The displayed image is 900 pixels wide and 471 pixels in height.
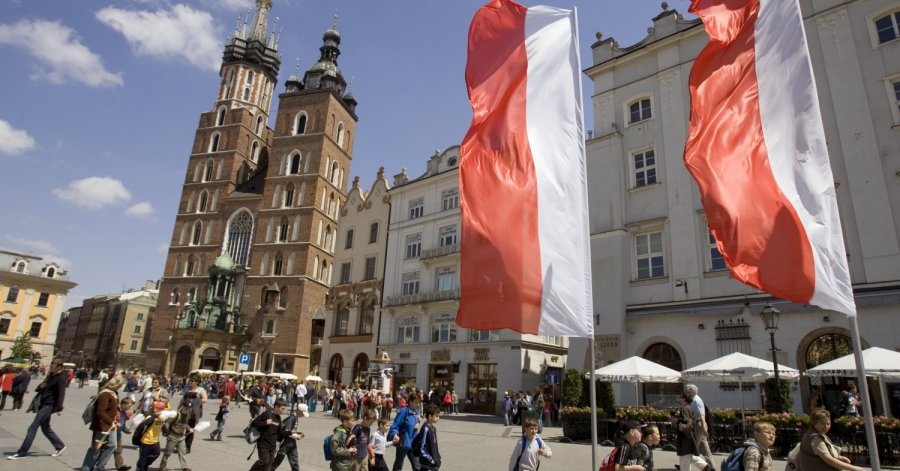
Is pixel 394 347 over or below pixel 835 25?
below

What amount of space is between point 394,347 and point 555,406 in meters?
13.8

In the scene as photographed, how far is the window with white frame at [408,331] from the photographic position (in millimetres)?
37344

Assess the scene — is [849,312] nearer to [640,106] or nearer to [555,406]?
[640,106]

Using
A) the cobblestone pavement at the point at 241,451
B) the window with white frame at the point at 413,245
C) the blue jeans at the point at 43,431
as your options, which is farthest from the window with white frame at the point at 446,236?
the blue jeans at the point at 43,431

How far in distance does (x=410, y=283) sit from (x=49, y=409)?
1128 inches

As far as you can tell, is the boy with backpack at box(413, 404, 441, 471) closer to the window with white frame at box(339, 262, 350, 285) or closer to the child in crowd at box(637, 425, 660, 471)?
the child in crowd at box(637, 425, 660, 471)

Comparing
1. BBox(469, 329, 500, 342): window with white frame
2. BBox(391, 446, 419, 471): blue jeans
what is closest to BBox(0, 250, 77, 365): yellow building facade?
BBox(469, 329, 500, 342): window with white frame

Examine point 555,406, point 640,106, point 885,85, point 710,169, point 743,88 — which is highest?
point 640,106

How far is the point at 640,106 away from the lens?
2423 centimetres

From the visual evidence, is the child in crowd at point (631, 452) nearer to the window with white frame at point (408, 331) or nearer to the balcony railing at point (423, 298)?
the balcony railing at point (423, 298)

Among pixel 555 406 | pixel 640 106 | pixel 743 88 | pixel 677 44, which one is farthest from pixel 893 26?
pixel 555 406

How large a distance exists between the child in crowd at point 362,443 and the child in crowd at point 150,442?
12.2 feet

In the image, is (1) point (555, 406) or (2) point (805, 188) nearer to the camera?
(2) point (805, 188)

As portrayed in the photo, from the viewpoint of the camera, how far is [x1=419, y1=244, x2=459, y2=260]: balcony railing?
Answer: 118ft
